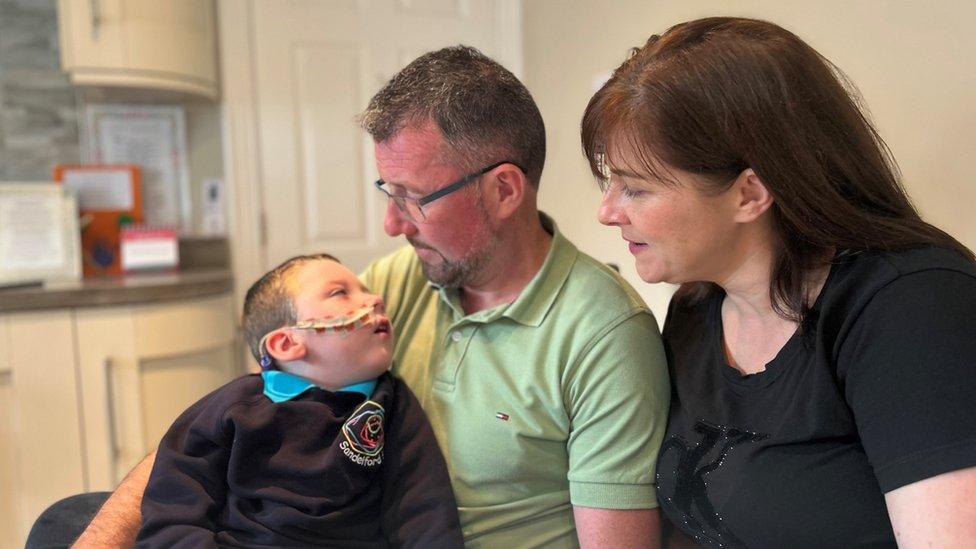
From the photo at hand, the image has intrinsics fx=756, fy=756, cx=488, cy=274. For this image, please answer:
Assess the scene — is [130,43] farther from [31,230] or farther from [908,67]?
[908,67]

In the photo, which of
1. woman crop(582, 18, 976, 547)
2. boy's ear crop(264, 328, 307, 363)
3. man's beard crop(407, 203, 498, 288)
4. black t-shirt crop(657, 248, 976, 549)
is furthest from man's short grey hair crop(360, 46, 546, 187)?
black t-shirt crop(657, 248, 976, 549)

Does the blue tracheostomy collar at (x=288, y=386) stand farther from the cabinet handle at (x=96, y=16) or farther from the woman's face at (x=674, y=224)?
the cabinet handle at (x=96, y=16)

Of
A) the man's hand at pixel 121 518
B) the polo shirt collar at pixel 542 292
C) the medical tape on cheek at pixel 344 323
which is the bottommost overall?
the man's hand at pixel 121 518

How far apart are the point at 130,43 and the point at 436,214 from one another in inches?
74.1

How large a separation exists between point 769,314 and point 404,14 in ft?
8.51

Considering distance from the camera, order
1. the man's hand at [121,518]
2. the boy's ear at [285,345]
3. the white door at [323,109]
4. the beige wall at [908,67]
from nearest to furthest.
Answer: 1. the man's hand at [121,518]
2. the boy's ear at [285,345]
3. the beige wall at [908,67]
4. the white door at [323,109]

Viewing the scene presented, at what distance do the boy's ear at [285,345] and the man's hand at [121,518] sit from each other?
0.86ft

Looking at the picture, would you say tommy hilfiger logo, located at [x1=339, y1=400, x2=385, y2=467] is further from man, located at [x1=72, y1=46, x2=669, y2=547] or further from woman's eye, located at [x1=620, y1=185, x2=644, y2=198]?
woman's eye, located at [x1=620, y1=185, x2=644, y2=198]

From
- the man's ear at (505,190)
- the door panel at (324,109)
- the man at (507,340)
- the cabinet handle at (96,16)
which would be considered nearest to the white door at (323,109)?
the door panel at (324,109)

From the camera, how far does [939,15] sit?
147 cm

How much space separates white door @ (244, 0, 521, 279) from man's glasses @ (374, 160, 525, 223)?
1.91m

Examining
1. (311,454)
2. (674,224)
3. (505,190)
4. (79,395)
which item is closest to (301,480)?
(311,454)

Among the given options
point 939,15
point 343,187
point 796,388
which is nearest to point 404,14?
point 343,187

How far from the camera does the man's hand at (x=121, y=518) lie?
3.77 feet
